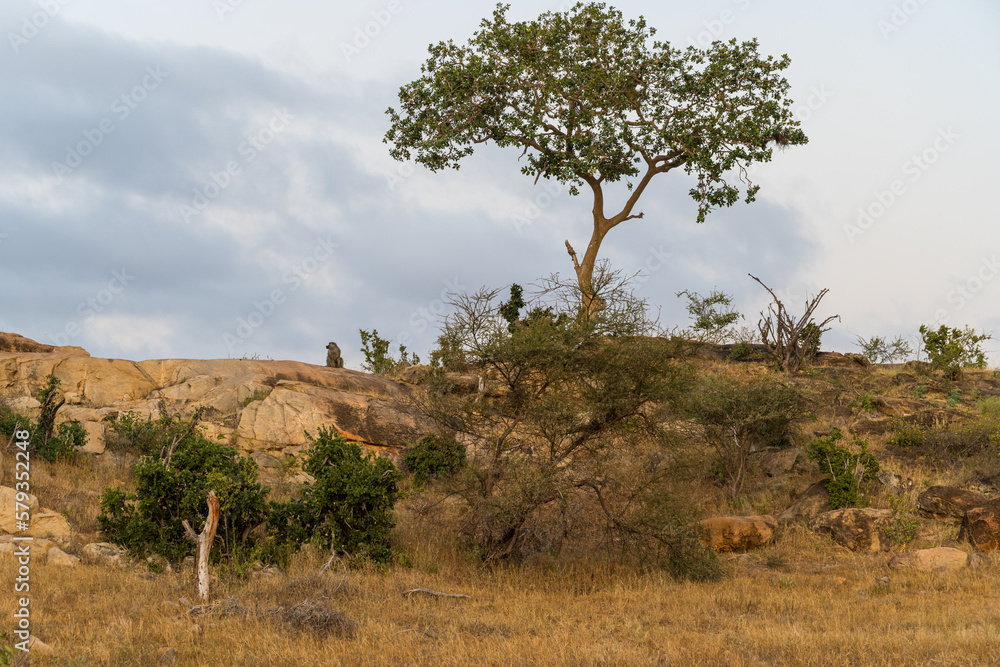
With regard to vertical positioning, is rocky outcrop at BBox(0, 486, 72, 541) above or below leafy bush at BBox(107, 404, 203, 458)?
below

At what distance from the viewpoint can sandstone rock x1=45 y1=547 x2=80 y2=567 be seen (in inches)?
440

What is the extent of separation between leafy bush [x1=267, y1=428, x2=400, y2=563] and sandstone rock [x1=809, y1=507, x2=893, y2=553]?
9118 mm

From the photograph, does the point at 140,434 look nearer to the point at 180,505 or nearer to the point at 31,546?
the point at 31,546

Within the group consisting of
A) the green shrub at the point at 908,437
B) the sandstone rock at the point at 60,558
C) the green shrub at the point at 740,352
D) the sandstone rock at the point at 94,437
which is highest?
the green shrub at the point at 740,352

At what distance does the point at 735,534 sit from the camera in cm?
1477

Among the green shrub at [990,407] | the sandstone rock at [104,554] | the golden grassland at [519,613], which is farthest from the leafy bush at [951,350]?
the sandstone rock at [104,554]

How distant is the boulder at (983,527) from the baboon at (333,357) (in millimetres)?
19341

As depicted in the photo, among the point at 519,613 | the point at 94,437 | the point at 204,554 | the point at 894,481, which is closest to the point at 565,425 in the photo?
the point at 519,613

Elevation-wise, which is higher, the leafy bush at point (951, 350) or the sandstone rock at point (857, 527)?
the leafy bush at point (951, 350)

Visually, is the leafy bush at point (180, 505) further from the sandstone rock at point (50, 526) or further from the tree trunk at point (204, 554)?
the tree trunk at point (204, 554)

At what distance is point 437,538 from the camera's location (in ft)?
43.2

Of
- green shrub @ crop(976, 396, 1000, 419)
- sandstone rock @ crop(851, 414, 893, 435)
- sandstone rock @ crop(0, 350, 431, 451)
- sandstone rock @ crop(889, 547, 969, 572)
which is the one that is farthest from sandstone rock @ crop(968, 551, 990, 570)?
sandstone rock @ crop(0, 350, 431, 451)

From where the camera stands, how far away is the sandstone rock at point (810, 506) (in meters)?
16.4

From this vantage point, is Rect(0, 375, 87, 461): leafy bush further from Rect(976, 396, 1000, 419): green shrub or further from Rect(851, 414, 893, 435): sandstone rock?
Rect(976, 396, 1000, 419): green shrub
